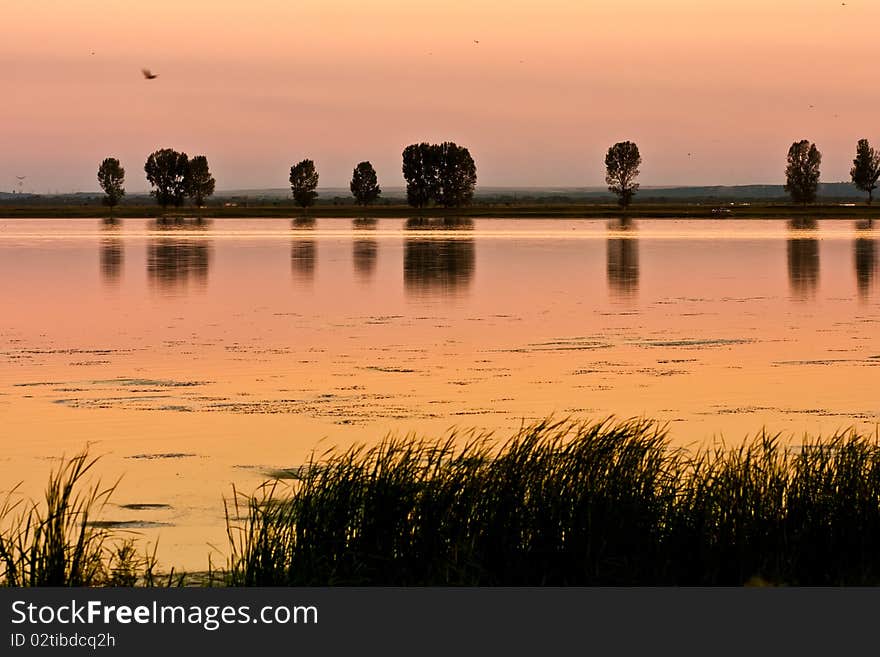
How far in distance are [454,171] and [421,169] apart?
439 centimetres

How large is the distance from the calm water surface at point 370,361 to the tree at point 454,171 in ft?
444

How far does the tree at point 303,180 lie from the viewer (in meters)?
197

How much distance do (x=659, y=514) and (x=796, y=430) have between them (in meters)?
7.26

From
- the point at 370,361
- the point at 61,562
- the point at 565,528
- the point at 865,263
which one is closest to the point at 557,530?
the point at 565,528

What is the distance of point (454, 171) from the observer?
616 ft

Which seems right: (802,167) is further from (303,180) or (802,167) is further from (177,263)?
(177,263)

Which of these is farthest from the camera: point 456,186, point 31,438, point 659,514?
point 456,186

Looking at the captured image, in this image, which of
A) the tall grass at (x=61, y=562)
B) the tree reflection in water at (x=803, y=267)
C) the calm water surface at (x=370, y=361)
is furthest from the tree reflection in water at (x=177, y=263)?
the tall grass at (x=61, y=562)

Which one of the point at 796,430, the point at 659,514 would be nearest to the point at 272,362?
the point at 796,430

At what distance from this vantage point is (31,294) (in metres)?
40.6

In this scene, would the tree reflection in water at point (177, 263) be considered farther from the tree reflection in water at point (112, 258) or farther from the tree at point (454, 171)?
the tree at point (454, 171)

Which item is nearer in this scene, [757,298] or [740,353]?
[740,353]

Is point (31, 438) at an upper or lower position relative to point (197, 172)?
lower

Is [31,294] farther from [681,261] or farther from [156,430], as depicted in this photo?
[681,261]
